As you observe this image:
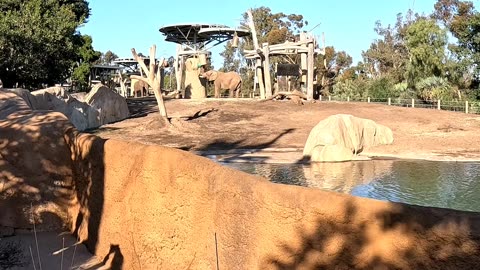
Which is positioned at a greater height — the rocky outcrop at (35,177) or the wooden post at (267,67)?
the wooden post at (267,67)

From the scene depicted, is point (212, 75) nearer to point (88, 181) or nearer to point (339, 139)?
point (339, 139)

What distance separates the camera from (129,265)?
5.95 metres

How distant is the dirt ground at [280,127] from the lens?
18.9 meters

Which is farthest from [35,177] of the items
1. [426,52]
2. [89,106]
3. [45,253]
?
[426,52]

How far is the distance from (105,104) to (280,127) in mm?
8574

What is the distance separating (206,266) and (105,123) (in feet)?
70.0

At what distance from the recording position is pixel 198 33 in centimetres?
4619

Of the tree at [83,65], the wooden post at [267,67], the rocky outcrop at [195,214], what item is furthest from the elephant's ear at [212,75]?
the rocky outcrop at [195,214]

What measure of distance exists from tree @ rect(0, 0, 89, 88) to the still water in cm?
1455

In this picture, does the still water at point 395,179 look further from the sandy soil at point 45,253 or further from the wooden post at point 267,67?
the wooden post at point 267,67

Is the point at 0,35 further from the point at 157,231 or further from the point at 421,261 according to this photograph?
the point at 421,261

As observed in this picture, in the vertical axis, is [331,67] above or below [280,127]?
above

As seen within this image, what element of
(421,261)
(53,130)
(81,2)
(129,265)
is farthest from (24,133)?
(81,2)

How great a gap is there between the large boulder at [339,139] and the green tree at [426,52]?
55.0 feet
